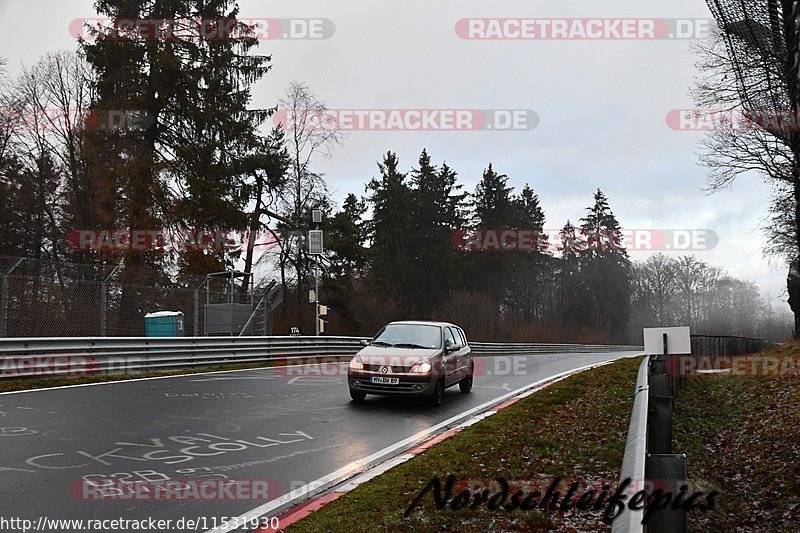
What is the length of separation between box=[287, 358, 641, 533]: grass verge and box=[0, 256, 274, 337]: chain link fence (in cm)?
999

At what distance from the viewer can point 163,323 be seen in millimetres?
18750

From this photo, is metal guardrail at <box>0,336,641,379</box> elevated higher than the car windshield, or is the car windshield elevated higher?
the car windshield

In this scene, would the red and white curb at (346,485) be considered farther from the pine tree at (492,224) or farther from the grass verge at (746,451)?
the pine tree at (492,224)

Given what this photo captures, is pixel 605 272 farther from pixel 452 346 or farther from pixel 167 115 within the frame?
pixel 452 346

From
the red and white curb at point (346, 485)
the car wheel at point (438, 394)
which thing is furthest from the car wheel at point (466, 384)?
the red and white curb at point (346, 485)

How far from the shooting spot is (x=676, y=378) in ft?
41.8

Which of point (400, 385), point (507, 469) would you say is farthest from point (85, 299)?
point (507, 469)

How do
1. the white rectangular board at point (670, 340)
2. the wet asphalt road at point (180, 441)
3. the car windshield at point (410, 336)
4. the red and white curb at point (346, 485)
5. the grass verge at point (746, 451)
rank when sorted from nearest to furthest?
the red and white curb at point (346, 485) < the wet asphalt road at point (180, 441) < the grass verge at point (746, 451) < the white rectangular board at point (670, 340) < the car windshield at point (410, 336)

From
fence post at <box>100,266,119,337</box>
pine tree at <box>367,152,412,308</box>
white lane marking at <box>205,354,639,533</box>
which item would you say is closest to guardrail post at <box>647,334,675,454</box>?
white lane marking at <box>205,354,639,533</box>

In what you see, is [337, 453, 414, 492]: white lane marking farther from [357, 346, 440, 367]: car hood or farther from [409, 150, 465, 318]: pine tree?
[409, 150, 465, 318]: pine tree

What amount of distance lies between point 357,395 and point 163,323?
8720mm

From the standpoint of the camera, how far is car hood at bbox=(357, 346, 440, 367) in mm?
11914

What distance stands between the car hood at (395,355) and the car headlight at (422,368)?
73mm

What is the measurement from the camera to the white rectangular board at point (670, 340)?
304 inches
